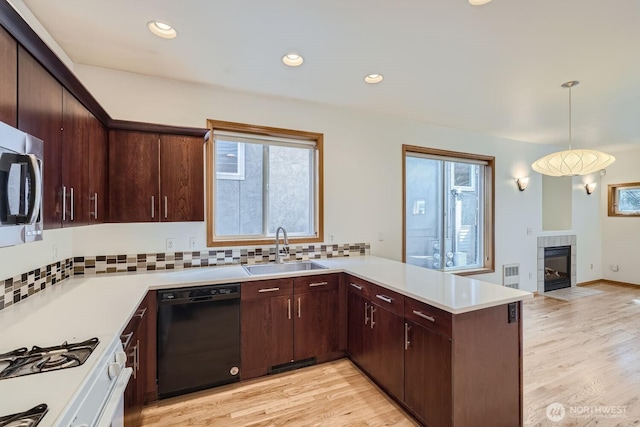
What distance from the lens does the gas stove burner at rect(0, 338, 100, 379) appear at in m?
1.05

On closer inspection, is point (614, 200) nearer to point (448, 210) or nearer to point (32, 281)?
point (448, 210)

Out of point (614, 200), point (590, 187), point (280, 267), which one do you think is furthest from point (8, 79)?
point (614, 200)

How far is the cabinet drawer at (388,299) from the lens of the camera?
2.15m

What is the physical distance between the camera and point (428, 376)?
190 centimetres

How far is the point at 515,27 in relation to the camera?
77.6 inches

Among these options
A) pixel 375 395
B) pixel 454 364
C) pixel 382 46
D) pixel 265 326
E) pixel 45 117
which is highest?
pixel 382 46

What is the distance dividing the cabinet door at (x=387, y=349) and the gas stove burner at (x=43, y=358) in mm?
1838

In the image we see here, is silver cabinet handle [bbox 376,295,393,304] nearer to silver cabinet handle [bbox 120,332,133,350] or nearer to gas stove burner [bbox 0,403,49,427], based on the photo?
silver cabinet handle [bbox 120,332,133,350]

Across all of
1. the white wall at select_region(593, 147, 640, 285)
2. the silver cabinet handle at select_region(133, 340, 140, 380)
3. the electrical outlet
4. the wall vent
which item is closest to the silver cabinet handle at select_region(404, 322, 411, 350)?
the electrical outlet

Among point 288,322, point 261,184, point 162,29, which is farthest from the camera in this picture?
point 261,184

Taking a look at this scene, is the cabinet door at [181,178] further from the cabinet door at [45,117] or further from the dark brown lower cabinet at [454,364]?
the dark brown lower cabinet at [454,364]

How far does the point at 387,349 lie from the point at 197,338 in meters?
1.51

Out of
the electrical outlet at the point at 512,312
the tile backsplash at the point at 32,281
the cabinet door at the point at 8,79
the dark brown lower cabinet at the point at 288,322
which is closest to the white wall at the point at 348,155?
the tile backsplash at the point at 32,281

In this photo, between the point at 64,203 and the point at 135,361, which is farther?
the point at 135,361
